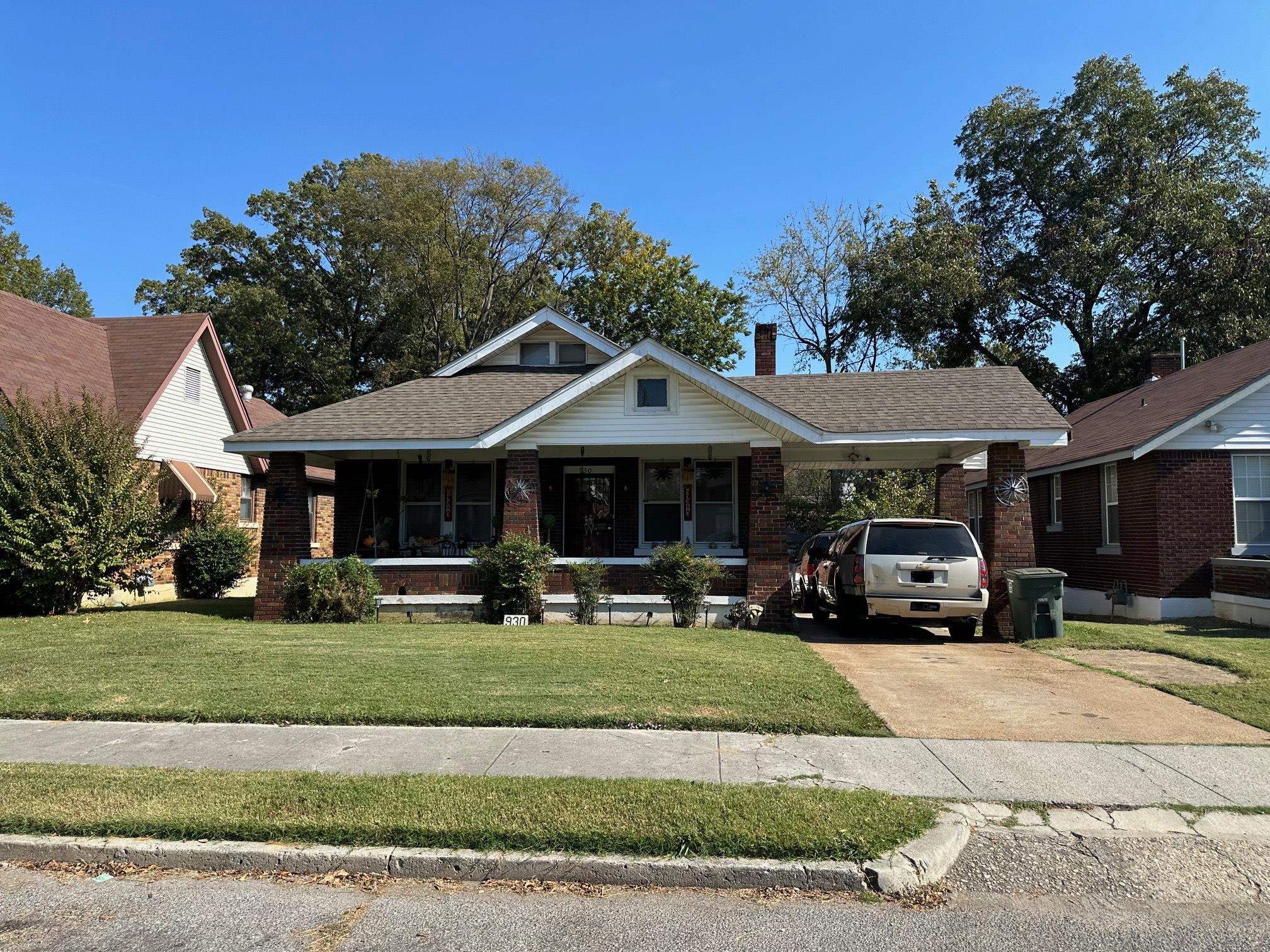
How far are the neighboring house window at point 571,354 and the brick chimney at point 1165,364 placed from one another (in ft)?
49.5

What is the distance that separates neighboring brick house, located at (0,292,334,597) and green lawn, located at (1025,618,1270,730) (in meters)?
17.5

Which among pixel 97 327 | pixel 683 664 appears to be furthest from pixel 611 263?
pixel 683 664

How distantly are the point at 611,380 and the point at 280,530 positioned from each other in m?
6.20

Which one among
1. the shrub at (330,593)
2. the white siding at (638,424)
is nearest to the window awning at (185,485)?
the shrub at (330,593)

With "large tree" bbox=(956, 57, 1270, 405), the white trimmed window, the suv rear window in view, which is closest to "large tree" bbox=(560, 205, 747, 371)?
"large tree" bbox=(956, 57, 1270, 405)

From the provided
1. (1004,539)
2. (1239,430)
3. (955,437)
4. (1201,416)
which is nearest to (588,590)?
(955,437)

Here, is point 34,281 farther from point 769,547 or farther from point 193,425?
point 769,547

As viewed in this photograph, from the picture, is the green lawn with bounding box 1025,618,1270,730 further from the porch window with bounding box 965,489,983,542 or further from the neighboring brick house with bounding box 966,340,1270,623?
the porch window with bounding box 965,489,983,542

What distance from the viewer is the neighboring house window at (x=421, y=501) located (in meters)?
17.3

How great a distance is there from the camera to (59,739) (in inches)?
271

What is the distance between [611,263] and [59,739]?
104ft

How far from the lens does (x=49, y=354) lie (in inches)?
754

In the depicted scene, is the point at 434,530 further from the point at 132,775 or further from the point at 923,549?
the point at 132,775

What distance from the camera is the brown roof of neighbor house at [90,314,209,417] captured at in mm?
19719
